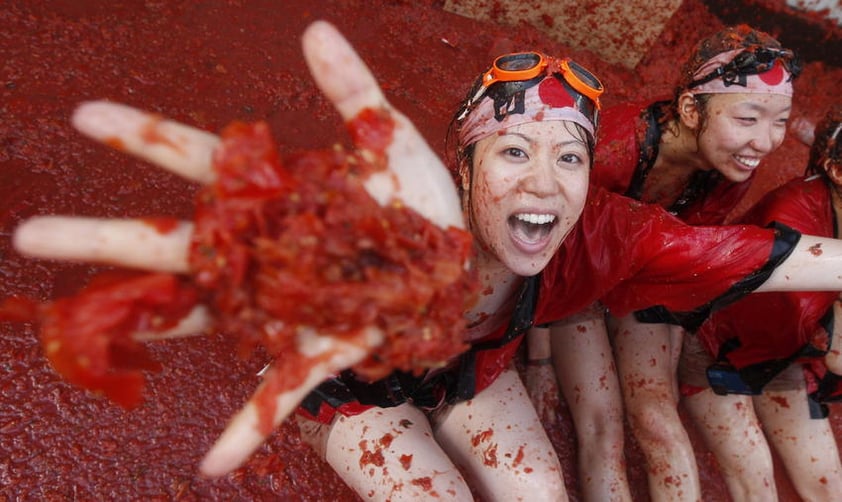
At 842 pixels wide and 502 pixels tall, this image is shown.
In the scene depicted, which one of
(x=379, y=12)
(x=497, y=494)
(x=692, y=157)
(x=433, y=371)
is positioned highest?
(x=692, y=157)

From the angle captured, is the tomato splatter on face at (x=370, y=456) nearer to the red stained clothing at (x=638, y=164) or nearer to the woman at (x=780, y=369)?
the red stained clothing at (x=638, y=164)

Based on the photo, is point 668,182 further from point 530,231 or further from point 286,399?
point 286,399

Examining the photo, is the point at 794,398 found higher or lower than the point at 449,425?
higher

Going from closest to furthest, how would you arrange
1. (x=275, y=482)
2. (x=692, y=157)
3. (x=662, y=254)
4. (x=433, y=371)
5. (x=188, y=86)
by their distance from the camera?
(x=662, y=254), (x=433, y=371), (x=275, y=482), (x=692, y=157), (x=188, y=86)

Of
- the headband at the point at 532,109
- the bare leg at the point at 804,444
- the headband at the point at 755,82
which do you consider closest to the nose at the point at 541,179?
the headband at the point at 532,109

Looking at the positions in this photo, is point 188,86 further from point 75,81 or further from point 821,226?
point 821,226

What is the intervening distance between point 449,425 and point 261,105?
2.14m

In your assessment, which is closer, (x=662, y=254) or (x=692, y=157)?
(x=662, y=254)

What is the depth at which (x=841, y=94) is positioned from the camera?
4.84 metres

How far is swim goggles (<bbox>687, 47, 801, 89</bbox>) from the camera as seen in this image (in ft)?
8.16

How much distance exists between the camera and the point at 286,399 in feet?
3.82

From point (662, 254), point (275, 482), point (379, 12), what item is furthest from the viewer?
point (379, 12)

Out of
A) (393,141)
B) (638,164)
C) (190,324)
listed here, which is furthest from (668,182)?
(190,324)

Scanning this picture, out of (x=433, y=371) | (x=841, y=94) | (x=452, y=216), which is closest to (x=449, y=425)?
(x=433, y=371)
